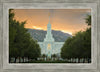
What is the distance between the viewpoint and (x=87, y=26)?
5785mm

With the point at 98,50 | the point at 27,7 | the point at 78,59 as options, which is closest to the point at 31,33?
the point at 27,7

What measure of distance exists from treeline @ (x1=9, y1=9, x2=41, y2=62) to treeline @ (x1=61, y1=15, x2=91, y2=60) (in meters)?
0.89

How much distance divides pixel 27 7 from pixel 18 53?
149 cm

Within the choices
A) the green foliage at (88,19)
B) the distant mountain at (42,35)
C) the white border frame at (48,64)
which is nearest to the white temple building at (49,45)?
the distant mountain at (42,35)

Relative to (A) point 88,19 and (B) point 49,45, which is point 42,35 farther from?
(A) point 88,19

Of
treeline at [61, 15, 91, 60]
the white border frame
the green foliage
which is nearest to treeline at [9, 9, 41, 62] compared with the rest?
the white border frame

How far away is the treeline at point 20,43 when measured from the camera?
560cm

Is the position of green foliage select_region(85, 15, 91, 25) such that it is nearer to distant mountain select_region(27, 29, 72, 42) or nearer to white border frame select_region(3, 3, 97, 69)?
white border frame select_region(3, 3, 97, 69)

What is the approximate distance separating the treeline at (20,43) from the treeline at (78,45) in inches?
35.2

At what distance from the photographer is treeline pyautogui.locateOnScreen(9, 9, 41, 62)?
5602 mm

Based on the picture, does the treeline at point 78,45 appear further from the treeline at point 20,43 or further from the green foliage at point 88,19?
the treeline at point 20,43

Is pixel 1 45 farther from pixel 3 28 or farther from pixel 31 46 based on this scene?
pixel 31 46

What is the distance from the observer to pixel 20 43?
19.2 ft

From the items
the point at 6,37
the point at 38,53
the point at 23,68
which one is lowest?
the point at 23,68
